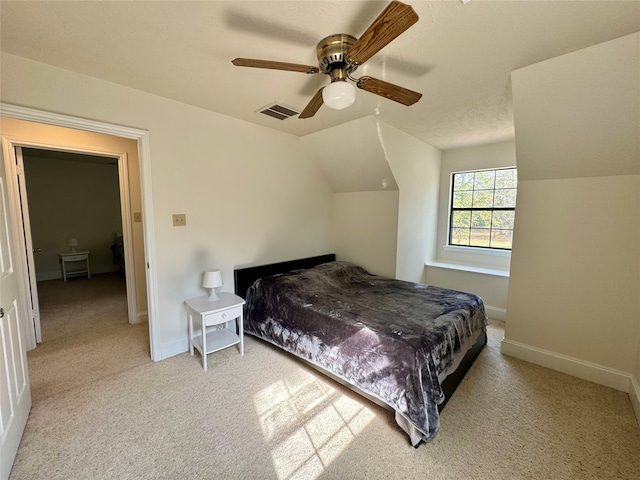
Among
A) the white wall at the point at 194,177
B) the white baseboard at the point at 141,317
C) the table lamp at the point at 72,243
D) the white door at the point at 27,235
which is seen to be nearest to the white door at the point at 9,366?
the white wall at the point at 194,177

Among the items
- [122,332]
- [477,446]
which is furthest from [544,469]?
[122,332]

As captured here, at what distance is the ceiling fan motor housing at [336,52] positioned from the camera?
4.82 feet

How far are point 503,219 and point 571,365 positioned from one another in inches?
81.3

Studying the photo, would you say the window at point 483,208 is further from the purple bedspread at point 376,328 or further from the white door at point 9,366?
the white door at point 9,366

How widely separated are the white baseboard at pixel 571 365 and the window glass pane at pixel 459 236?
1862 millimetres

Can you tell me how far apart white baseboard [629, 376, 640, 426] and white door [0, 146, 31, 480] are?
3.80 meters

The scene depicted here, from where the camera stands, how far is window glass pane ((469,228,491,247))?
398 centimetres

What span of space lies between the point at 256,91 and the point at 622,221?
312 centimetres

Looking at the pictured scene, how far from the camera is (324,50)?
1506 mm

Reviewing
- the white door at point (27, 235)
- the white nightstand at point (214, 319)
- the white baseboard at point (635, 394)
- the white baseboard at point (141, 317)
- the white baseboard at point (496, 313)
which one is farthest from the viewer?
the white baseboard at point (496, 313)

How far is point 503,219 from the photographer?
12.6ft

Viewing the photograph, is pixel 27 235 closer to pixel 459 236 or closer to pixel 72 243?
pixel 72 243

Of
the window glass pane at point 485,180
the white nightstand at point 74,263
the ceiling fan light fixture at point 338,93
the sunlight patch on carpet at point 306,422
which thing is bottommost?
the sunlight patch on carpet at point 306,422

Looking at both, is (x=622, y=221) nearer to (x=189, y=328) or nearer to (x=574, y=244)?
(x=574, y=244)
